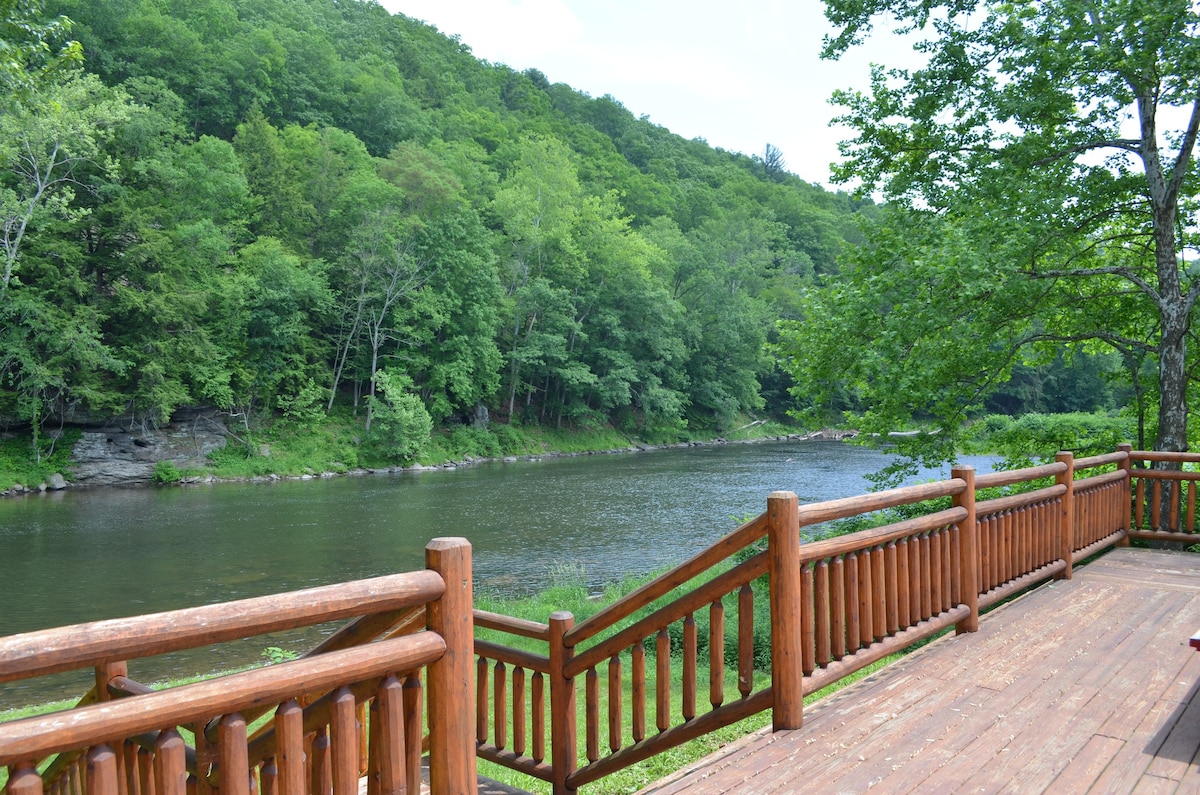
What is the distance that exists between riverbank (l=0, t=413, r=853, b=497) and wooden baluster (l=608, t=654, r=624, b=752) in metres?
27.6

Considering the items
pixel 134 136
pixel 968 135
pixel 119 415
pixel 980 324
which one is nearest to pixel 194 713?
pixel 980 324

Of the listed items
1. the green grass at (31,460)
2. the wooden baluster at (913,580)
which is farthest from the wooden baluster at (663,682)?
the green grass at (31,460)

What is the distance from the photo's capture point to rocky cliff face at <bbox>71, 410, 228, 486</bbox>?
28.3 metres

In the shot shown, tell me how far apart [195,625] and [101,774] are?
35 centimetres

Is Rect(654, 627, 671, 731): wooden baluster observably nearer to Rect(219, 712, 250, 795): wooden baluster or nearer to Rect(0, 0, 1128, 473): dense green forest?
Rect(219, 712, 250, 795): wooden baluster

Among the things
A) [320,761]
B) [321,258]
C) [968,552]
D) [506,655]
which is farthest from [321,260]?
[320,761]

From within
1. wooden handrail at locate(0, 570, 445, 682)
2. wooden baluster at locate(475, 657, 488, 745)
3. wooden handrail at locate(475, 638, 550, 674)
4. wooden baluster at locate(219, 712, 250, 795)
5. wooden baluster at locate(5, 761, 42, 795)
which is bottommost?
wooden baluster at locate(475, 657, 488, 745)

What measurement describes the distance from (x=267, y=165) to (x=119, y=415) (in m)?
17.0

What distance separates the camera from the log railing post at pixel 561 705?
444 centimetres

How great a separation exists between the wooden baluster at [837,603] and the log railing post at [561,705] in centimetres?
138

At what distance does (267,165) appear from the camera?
41.5m

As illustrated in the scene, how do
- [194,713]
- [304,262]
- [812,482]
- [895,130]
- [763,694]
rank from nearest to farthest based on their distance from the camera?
[194,713]
[763,694]
[895,130]
[812,482]
[304,262]

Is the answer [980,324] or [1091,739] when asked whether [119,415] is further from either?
[1091,739]

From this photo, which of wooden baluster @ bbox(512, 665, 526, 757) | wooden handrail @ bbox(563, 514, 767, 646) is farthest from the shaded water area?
Answer: wooden handrail @ bbox(563, 514, 767, 646)
